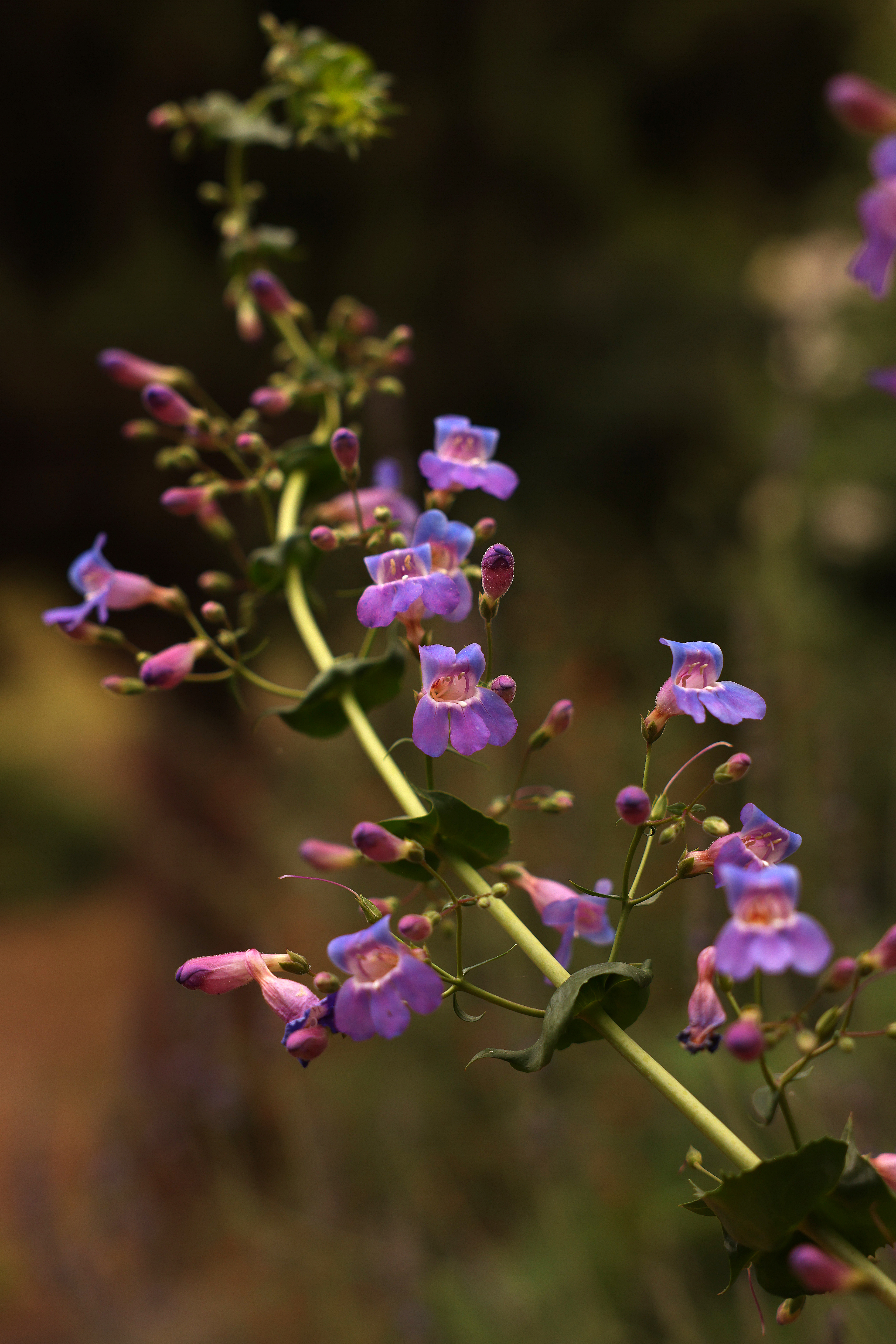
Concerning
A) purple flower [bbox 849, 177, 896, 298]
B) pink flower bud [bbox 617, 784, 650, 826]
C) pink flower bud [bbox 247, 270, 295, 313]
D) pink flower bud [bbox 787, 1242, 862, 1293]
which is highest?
purple flower [bbox 849, 177, 896, 298]

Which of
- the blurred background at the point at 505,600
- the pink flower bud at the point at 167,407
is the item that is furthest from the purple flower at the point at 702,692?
the blurred background at the point at 505,600

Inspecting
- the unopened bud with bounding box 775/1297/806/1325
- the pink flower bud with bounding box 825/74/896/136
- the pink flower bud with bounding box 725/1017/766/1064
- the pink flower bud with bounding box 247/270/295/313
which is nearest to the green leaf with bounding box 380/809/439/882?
the pink flower bud with bounding box 725/1017/766/1064

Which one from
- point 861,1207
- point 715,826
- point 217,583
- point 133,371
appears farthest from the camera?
point 133,371

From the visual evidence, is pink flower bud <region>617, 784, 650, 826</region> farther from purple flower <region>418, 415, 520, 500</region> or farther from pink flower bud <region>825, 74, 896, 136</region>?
pink flower bud <region>825, 74, 896, 136</region>

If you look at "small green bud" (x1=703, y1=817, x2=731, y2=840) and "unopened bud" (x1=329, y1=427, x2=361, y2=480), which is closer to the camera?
"small green bud" (x1=703, y1=817, x2=731, y2=840)

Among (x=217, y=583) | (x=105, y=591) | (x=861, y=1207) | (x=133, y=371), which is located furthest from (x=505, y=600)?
(x=861, y=1207)

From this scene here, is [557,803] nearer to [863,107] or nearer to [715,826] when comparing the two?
[715,826]

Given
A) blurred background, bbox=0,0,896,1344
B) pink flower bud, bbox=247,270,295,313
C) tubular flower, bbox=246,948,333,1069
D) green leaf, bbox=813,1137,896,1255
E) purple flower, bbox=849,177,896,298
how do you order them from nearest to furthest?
purple flower, bbox=849,177,896,298, green leaf, bbox=813,1137,896,1255, tubular flower, bbox=246,948,333,1069, pink flower bud, bbox=247,270,295,313, blurred background, bbox=0,0,896,1344
